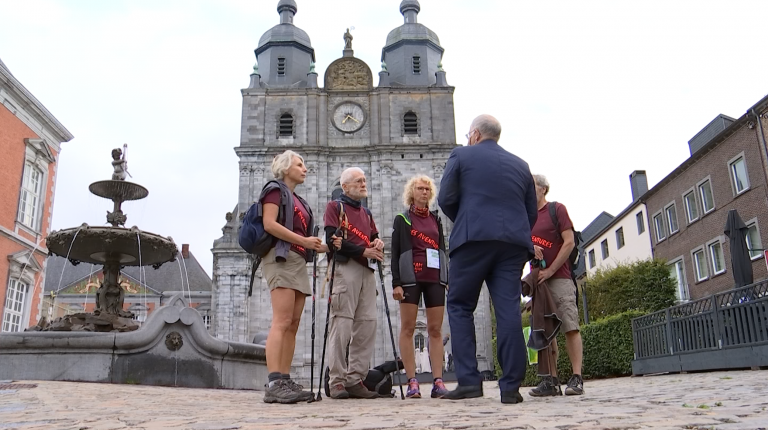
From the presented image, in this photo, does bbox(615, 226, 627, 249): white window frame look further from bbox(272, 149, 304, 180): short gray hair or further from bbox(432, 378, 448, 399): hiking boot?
bbox(272, 149, 304, 180): short gray hair

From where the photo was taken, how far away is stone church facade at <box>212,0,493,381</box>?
115ft

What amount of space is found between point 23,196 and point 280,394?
2129 cm

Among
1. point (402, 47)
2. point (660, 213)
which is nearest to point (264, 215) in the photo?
point (660, 213)

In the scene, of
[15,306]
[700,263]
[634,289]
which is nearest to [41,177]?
[15,306]

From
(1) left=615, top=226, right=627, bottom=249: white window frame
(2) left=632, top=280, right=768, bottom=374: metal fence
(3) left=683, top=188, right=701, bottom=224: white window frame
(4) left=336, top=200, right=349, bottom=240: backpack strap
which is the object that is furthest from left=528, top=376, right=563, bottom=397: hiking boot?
(1) left=615, top=226, right=627, bottom=249: white window frame

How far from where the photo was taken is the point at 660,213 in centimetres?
3039

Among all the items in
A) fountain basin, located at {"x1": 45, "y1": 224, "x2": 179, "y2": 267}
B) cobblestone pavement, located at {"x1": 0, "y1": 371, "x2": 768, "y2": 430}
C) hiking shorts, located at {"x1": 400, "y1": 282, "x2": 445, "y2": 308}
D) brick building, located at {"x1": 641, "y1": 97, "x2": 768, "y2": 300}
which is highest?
brick building, located at {"x1": 641, "y1": 97, "x2": 768, "y2": 300}

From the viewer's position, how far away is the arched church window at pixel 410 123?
3881 centimetres

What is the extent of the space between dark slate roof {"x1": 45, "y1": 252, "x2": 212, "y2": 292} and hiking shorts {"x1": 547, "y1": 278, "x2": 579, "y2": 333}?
45.5 m

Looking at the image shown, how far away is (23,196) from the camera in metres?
22.5

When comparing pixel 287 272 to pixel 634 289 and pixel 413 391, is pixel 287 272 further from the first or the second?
pixel 634 289

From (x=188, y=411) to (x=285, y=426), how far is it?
54.4 inches

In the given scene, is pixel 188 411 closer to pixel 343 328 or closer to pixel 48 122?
pixel 343 328

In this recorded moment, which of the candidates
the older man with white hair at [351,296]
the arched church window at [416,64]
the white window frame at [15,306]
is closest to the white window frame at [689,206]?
the arched church window at [416,64]
